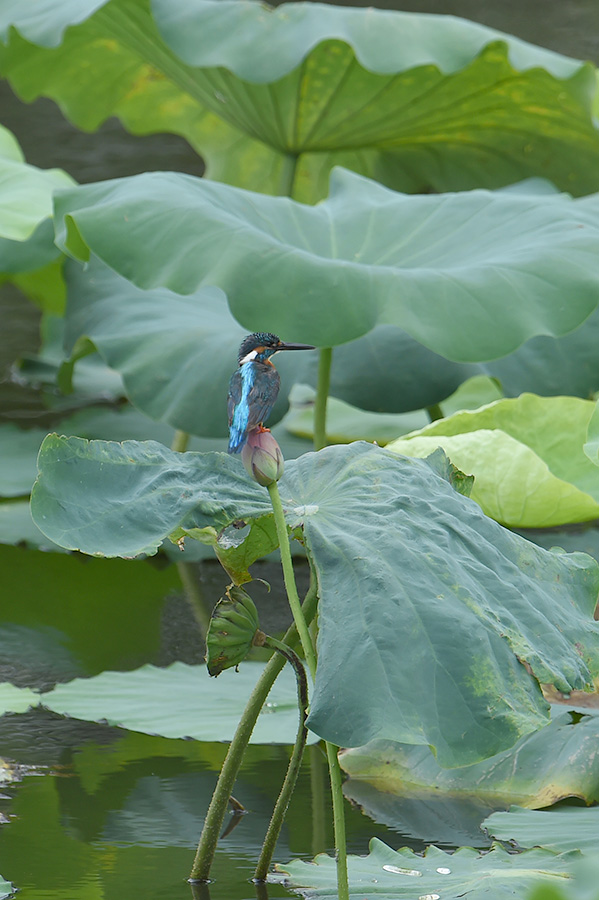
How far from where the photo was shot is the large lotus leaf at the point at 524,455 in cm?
132

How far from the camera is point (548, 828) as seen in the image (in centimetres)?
87

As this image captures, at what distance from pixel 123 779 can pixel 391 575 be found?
442 mm

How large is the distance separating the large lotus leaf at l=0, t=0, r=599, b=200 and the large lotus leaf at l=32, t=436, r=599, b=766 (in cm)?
114

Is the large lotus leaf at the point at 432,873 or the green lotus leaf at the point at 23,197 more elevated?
the green lotus leaf at the point at 23,197

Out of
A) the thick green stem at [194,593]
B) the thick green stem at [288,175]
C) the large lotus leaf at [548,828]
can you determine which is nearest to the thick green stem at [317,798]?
the large lotus leaf at [548,828]

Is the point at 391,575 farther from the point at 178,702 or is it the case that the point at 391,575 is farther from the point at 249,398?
the point at 178,702

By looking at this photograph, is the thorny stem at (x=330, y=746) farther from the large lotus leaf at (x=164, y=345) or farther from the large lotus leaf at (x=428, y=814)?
the large lotus leaf at (x=164, y=345)

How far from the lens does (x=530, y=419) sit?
1.50 metres

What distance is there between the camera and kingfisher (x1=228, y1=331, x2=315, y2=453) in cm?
70

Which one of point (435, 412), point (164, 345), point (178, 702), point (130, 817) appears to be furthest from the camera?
point (435, 412)

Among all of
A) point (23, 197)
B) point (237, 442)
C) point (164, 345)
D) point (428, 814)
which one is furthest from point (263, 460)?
point (23, 197)

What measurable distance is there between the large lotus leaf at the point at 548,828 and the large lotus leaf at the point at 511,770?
36 millimetres

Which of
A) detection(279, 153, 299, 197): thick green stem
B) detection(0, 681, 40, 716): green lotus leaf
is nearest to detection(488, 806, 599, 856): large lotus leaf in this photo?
detection(0, 681, 40, 716): green lotus leaf

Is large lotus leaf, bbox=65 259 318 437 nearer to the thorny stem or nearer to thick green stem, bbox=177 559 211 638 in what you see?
thick green stem, bbox=177 559 211 638
